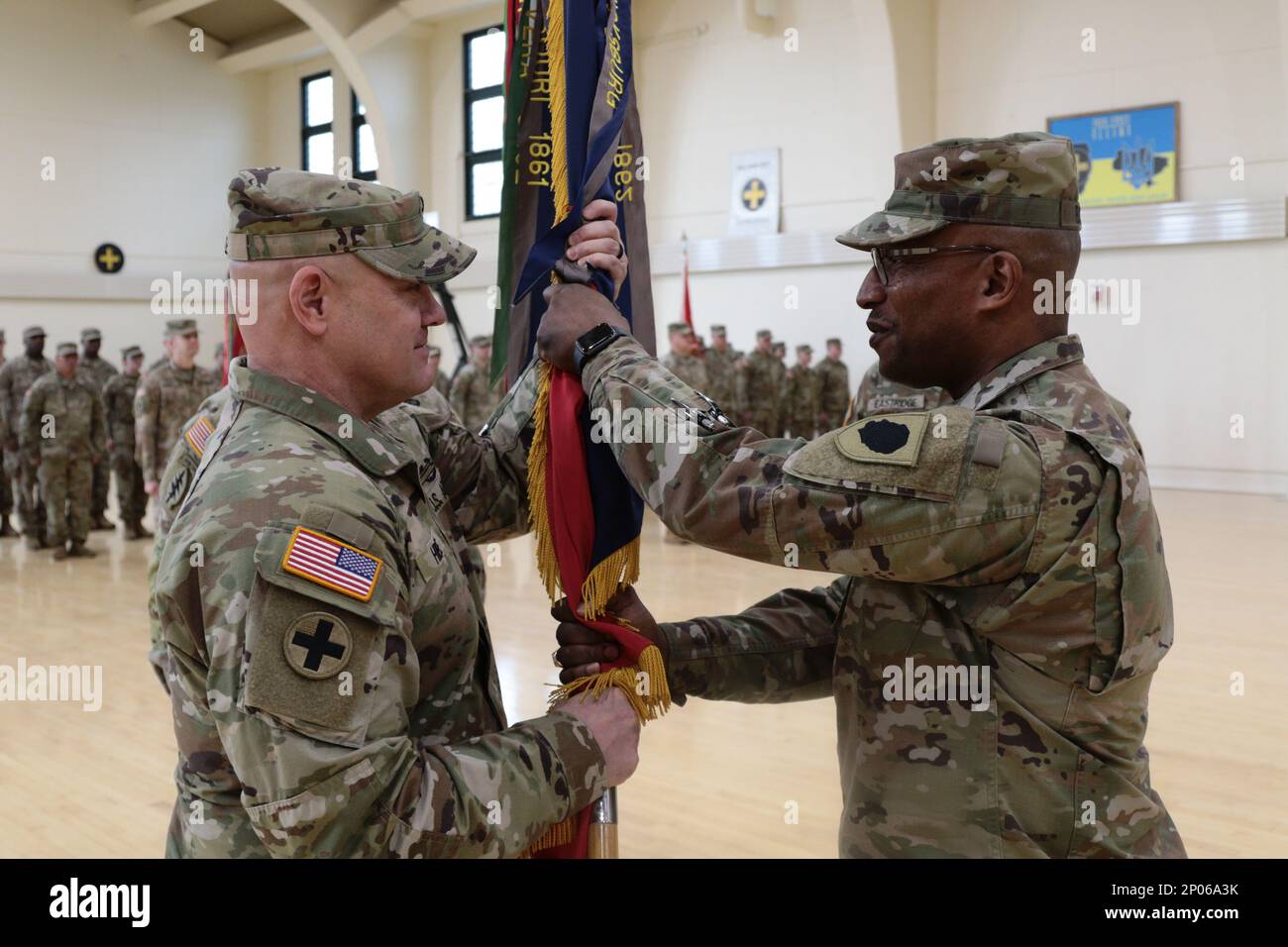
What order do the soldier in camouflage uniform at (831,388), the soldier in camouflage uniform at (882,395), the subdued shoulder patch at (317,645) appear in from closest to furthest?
the subdued shoulder patch at (317,645)
the soldier in camouflage uniform at (882,395)
the soldier in camouflage uniform at (831,388)

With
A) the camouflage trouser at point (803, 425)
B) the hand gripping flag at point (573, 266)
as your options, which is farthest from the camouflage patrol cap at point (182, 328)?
the hand gripping flag at point (573, 266)

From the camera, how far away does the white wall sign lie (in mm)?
15477

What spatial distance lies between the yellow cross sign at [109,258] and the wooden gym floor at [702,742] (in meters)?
12.2

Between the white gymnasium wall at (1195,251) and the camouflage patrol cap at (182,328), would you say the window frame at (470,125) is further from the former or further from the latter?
the camouflage patrol cap at (182,328)

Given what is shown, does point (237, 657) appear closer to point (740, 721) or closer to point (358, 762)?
point (358, 762)

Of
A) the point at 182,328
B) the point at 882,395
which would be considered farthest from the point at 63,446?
the point at 882,395

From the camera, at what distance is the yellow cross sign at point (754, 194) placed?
15.6 m

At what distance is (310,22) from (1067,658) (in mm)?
17379

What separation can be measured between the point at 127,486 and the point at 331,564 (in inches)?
401

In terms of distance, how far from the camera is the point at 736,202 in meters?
15.9

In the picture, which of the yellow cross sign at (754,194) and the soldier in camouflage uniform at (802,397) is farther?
the yellow cross sign at (754,194)

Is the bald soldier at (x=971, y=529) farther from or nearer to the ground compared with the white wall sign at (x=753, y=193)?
nearer to the ground

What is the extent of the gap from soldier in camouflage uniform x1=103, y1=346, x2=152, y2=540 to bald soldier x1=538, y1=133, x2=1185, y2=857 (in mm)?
9796

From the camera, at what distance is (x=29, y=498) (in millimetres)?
9945
